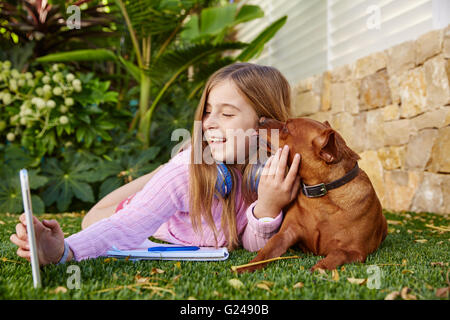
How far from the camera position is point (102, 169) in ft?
14.1

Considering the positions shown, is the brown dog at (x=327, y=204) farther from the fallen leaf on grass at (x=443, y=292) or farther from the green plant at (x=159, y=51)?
the green plant at (x=159, y=51)

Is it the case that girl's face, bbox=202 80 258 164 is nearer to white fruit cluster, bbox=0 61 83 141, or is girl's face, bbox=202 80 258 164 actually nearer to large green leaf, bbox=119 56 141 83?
white fruit cluster, bbox=0 61 83 141

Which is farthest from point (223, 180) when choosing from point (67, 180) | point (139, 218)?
point (67, 180)

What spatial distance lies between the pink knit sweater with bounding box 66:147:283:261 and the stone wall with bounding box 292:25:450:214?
1968 millimetres

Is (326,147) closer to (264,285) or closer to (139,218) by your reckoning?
(264,285)

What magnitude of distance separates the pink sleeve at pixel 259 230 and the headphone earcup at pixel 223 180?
182 mm

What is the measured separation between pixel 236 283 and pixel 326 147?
0.61 m

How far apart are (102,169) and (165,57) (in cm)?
133

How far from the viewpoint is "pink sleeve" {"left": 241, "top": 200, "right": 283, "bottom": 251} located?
5.97 ft

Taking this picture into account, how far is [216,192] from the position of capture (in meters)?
2.02

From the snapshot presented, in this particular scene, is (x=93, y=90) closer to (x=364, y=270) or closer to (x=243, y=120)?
(x=243, y=120)

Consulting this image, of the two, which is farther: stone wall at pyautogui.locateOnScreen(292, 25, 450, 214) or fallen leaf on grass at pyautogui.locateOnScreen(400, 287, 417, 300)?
stone wall at pyautogui.locateOnScreen(292, 25, 450, 214)

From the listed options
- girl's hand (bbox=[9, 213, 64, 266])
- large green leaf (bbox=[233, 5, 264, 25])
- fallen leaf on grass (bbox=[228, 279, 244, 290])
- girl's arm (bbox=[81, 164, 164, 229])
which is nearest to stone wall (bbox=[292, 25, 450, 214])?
large green leaf (bbox=[233, 5, 264, 25])
